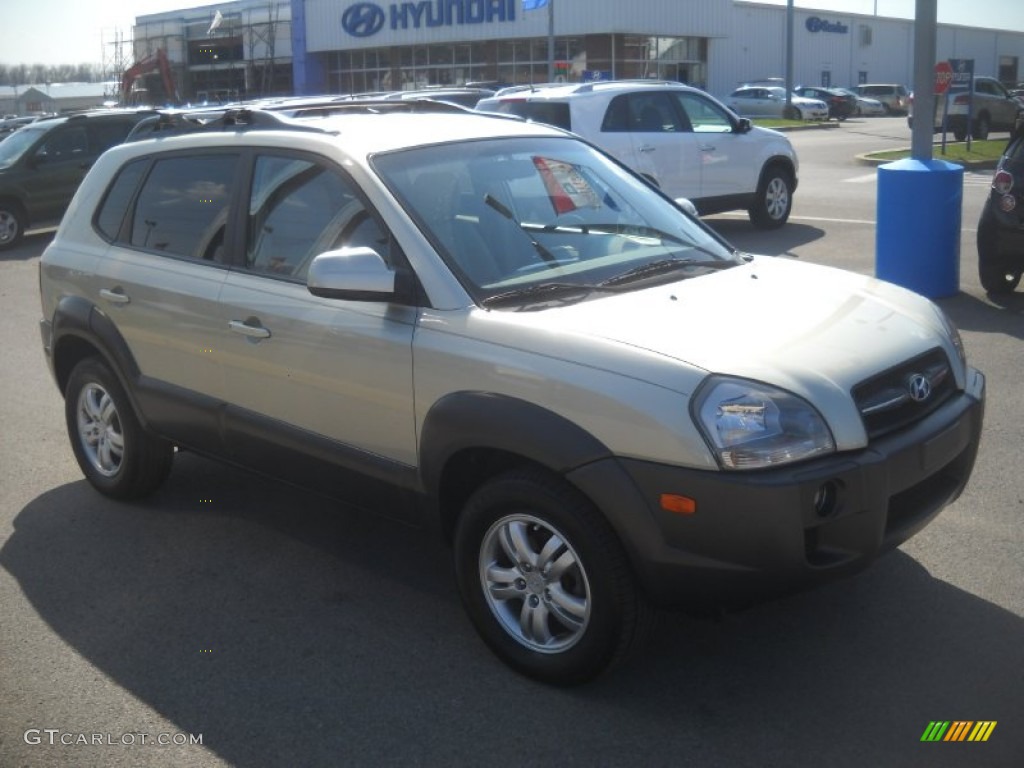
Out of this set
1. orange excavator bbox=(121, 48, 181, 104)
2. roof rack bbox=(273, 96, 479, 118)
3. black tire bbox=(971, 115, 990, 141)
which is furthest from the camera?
black tire bbox=(971, 115, 990, 141)

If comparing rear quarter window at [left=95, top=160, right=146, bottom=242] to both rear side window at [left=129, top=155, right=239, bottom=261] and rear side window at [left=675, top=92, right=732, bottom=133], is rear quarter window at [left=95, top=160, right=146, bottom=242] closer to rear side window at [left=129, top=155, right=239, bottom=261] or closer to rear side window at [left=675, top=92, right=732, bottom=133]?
rear side window at [left=129, top=155, right=239, bottom=261]

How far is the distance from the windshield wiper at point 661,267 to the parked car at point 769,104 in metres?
44.3

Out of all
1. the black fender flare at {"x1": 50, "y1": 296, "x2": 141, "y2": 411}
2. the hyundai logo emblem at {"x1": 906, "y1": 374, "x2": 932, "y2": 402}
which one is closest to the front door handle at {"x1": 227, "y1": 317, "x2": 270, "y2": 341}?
the black fender flare at {"x1": 50, "y1": 296, "x2": 141, "y2": 411}

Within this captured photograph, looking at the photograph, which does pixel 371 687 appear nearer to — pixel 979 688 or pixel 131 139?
pixel 979 688

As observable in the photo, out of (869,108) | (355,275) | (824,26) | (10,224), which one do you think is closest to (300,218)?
(355,275)

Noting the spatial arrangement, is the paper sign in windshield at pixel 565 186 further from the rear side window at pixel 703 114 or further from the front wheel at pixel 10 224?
the front wheel at pixel 10 224

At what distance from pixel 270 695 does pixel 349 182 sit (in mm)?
1863

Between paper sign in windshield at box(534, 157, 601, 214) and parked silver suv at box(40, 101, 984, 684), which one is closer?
parked silver suv at box(40, 101, 984, 684)

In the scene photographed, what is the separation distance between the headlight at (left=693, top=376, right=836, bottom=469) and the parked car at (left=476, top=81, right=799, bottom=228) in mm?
10220

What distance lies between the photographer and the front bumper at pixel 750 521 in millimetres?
3359

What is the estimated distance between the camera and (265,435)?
475 cm

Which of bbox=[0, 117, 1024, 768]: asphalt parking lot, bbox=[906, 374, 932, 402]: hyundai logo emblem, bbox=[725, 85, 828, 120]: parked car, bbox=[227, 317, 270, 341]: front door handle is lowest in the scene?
bbox=[0, 117, 1024, 768]: asphalt parking lot

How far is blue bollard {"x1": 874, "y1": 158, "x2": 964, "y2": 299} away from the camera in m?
9.65

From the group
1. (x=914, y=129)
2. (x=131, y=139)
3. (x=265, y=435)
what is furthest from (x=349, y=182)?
(x=914, y=129)
